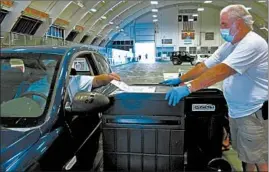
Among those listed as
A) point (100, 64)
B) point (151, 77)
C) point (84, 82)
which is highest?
point (100, 64)

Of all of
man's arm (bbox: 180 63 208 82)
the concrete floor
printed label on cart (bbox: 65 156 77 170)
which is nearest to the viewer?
printed label on cart (bbox: 65 156 77 170)

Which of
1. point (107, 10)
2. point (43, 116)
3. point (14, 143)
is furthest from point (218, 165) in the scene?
point (107, 10)

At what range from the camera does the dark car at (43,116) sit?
1.29m

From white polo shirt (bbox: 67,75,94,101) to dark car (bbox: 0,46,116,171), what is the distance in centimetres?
8

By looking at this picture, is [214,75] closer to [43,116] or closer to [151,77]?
[43,116]

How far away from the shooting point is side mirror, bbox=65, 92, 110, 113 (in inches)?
61.5

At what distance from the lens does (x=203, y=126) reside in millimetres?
1894

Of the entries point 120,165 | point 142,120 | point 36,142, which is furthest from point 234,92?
point 36,142

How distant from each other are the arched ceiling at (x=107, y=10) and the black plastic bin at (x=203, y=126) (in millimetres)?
15085

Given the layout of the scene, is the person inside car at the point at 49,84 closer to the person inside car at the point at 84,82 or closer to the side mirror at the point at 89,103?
the person inside car at the point at 84,82

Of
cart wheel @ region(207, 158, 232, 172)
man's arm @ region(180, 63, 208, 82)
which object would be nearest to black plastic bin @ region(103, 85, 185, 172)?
cart wheel @ region(207, 158, 232, 172)

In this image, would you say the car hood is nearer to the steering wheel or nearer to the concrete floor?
the steering wheel

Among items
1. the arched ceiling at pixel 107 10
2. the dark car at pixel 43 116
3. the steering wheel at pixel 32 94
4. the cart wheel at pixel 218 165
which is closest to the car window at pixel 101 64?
the dark car at pixel 43 116

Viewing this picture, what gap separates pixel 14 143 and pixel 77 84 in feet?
2.50
